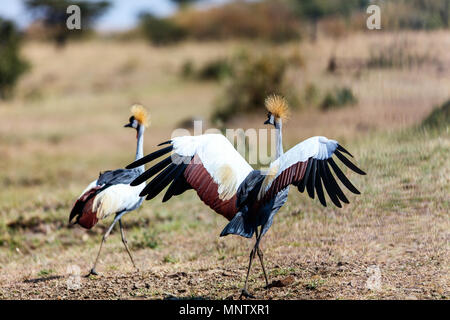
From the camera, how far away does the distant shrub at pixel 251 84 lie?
1552 cm

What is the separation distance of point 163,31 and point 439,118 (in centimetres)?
3310

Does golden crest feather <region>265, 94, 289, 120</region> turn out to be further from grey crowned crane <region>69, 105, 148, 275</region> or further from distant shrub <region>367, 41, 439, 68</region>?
distant shrub <region>367, 41, 439, 68</region>

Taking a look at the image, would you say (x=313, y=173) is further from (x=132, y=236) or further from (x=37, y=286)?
(x=132, y=236)

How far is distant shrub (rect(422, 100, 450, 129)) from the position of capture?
29.7ft

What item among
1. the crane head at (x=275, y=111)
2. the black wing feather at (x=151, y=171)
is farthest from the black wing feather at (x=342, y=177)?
the black wing feather at (x=151, y=171)

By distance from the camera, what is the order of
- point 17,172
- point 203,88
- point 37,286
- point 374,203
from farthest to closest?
1. point 203,88
2. point 17,172
3. point 374,203
4. point 37,286

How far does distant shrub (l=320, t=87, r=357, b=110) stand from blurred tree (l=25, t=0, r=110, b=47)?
2994 cm

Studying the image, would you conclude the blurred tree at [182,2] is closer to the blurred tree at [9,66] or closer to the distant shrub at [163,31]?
the distant shrub at [163,31]

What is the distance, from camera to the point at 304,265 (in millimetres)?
5844

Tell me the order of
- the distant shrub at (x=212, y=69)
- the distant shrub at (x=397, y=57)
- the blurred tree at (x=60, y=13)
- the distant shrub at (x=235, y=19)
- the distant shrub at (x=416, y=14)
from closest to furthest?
the distant shrub at (x=397, y=57) → the distant shrub at (x=416, y=14) → the distant shrub at (x=212, y=69) → the distant shrub at (x=235, y=19) → the blurred tree at (x=60, y=13)

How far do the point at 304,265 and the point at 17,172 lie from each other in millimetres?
8363

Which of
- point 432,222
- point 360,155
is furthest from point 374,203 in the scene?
→ point 360,155

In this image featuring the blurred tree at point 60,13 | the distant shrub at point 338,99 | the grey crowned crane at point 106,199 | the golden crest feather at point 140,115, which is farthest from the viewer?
the blurred tree at point 60,13

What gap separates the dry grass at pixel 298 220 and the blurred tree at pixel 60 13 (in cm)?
2668
